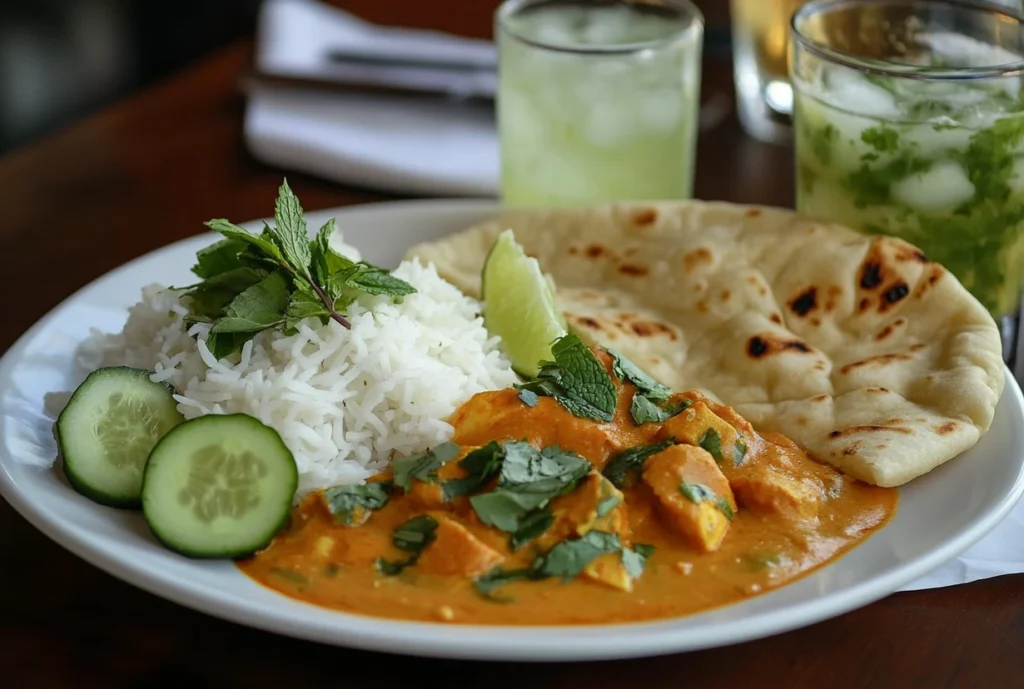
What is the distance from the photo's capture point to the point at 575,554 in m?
2.07

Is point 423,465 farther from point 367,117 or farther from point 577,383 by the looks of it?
point 367,117

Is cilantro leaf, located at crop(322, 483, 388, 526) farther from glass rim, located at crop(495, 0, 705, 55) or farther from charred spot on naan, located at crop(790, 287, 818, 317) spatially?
glass rim, located at crop(495, 0, 705, 55)

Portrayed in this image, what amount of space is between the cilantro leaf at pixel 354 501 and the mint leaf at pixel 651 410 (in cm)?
56

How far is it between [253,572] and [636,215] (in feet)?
5.20

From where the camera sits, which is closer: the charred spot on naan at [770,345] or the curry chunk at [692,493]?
the curry chunk at [692,493]

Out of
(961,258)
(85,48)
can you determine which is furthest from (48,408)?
(85,48)

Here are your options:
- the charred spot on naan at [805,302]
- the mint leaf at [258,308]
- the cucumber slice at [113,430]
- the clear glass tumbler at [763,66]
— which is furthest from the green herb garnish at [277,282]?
the clear glass tumbler at [763,66]

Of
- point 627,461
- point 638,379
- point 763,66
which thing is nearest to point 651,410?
point 638,379

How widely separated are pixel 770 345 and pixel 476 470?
0.87m

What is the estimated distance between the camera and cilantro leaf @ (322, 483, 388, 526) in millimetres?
2227

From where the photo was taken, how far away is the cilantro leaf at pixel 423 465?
2.28m

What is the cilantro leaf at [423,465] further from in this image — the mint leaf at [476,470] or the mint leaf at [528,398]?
the mint leaf at [528,398]

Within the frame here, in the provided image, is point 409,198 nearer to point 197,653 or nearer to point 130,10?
point 197,653

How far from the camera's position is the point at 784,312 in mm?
2938
